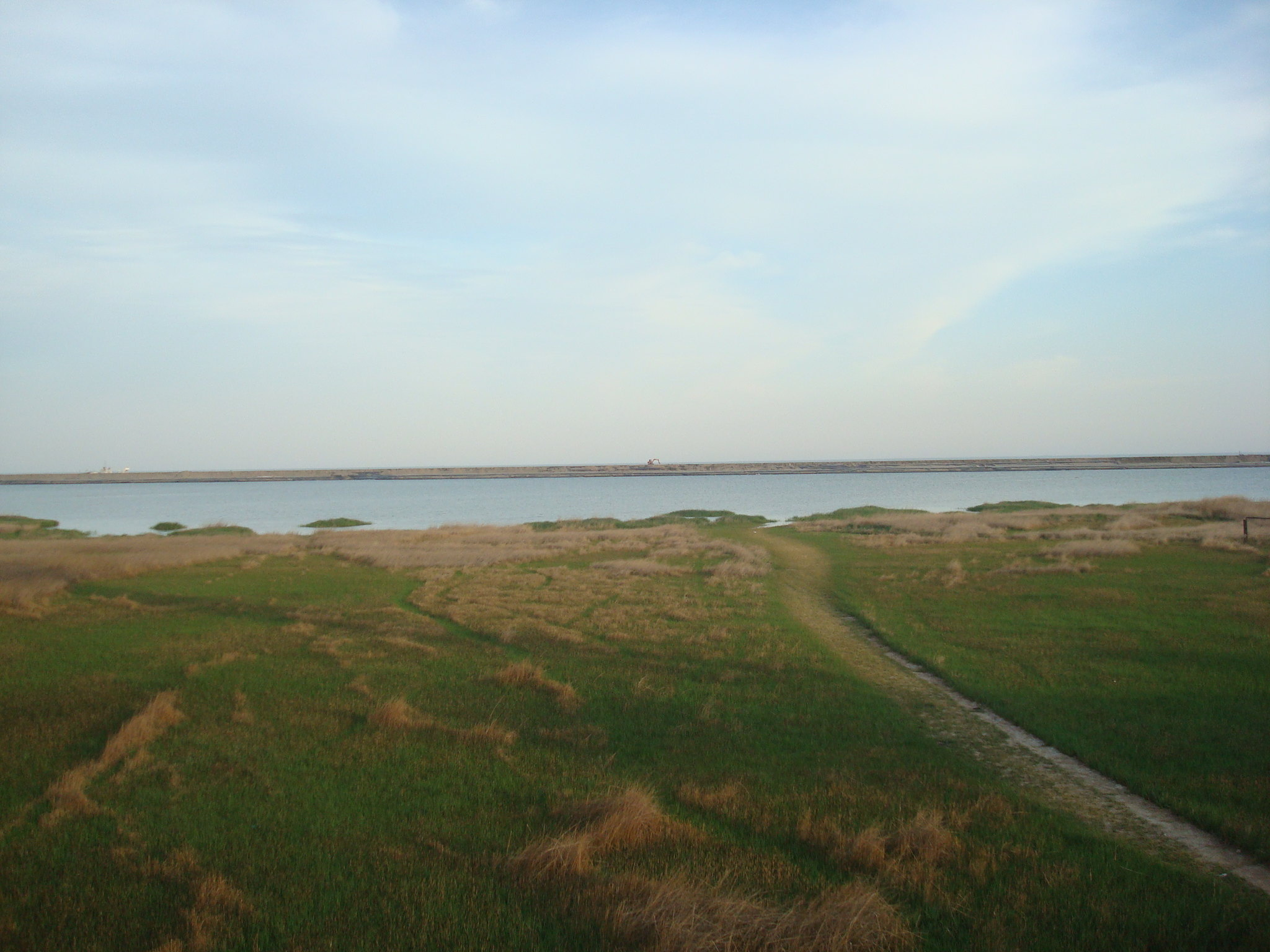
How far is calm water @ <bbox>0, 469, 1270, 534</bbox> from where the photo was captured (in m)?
93.1

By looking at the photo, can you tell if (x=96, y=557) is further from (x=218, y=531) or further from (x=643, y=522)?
(x=643, y=522)

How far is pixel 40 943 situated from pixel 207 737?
220 inches

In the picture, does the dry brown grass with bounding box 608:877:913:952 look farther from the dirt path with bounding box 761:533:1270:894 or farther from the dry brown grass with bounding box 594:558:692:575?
the dry brown grass with bounding box 594:558:692:575

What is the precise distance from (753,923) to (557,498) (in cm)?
12671

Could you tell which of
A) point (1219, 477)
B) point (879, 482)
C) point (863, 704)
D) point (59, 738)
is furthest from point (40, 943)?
point (1219, 477)

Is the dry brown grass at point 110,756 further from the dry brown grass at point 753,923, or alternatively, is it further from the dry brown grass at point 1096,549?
the dry brown grass at point 1096,549

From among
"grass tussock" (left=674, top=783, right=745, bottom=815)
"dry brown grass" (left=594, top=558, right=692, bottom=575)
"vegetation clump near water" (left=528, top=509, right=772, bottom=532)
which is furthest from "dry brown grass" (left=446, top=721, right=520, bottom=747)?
"vegetation clump near water" (left=528, top=509, right=772, bottom=532)

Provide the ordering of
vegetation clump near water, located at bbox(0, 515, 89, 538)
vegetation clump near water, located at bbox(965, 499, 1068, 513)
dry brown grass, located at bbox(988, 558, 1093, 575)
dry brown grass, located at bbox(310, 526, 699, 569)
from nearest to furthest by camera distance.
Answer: dry brown grass, located at bbox(988, 558, 1093, 575) → dry brown grass, located at bbox(310, 526, 699, 569) → vegetation clump near water, located at bbox(0, 515, 89, 538) → vegetation clump near water, located at bbox(965, 499, 1068, 513)

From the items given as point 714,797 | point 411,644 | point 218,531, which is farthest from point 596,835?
point 218,531

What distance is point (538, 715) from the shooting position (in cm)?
1318

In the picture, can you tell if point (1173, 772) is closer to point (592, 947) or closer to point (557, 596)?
point (592, 947)

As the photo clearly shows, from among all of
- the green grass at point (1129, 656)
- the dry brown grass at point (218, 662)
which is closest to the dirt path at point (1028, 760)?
the green grass at point (1129, 656)

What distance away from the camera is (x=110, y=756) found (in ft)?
34.3

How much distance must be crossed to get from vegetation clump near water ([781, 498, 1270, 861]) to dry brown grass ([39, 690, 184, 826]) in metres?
13.0
